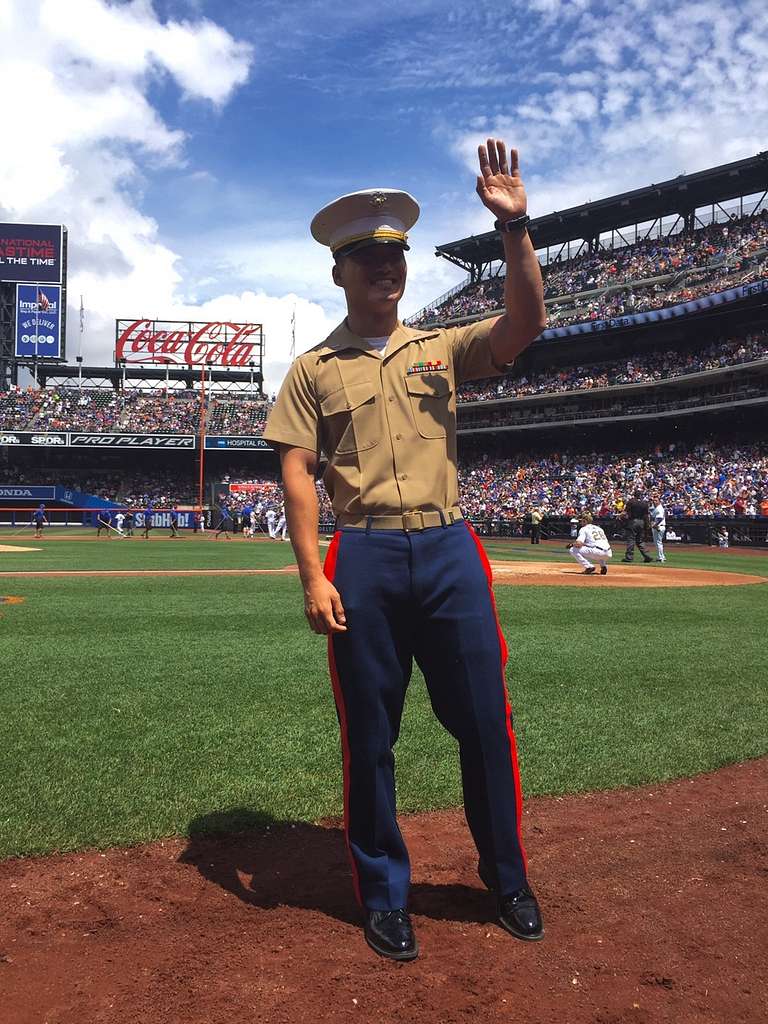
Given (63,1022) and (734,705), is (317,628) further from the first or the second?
(734,705)

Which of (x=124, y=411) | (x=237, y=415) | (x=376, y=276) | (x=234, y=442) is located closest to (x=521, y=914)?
(x=376, y=276)

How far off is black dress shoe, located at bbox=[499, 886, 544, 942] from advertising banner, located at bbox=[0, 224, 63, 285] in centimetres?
6033

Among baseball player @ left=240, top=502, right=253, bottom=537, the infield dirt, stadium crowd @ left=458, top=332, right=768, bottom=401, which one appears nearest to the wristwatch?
the infield dirt

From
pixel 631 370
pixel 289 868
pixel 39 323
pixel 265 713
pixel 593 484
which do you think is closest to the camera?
pixel 289 868

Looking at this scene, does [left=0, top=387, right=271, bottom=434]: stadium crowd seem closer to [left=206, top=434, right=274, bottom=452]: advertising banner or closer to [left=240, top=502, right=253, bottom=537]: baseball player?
[left=206, top=434, right=274, bottom=452]: advertising banner

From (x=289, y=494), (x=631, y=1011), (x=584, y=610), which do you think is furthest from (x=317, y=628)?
(x=584, y=610)

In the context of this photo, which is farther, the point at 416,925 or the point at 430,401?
the point at 430,401

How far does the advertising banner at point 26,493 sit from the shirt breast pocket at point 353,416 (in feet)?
167

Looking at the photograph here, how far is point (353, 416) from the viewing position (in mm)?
2631

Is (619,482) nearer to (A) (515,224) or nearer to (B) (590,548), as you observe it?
(B) (590,548)

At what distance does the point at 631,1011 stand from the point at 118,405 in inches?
2340

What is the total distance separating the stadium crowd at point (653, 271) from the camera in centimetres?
3922

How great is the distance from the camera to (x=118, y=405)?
5688 centimetres

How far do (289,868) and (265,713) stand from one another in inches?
84.3
